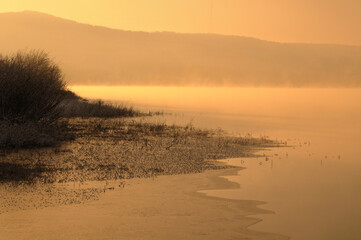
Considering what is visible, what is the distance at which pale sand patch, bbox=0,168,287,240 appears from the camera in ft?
32.4

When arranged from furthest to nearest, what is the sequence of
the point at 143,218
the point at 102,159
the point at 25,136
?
the point at 25,136 → the point at 102,159 → the point at 143,218

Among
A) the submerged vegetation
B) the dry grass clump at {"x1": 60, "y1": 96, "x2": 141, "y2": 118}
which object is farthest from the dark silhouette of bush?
the dry grass clump at {"x1": 60, "y1": 96, "x2": 141, "y2": 118}

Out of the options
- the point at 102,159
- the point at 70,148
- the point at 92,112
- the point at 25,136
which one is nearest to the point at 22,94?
the point at 25,136

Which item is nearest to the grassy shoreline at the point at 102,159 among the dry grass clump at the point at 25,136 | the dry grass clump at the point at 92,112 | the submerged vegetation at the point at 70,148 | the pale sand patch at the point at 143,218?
the submerged vegetation at the point at 70,148

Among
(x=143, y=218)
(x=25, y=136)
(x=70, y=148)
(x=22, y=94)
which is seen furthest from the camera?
(x=22, y=94)

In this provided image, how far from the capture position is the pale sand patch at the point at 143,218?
9883 millimetres

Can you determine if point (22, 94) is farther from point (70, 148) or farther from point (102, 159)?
point (102, 159)

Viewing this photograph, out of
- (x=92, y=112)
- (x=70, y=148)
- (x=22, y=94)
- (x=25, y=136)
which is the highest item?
(x=22, y=94)

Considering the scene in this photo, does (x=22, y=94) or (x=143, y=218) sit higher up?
(x=22, y=94)

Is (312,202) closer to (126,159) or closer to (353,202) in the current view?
(353,202)

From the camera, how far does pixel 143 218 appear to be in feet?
36.1

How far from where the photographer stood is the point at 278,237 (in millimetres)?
Result: 10156

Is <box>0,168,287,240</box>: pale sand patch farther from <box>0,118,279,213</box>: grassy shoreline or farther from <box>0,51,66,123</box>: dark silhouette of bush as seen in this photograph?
<box>0,51,66,123</box>: dark silhouette of bush

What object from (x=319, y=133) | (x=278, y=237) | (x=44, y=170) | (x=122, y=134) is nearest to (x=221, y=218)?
(x=278, y=237)
